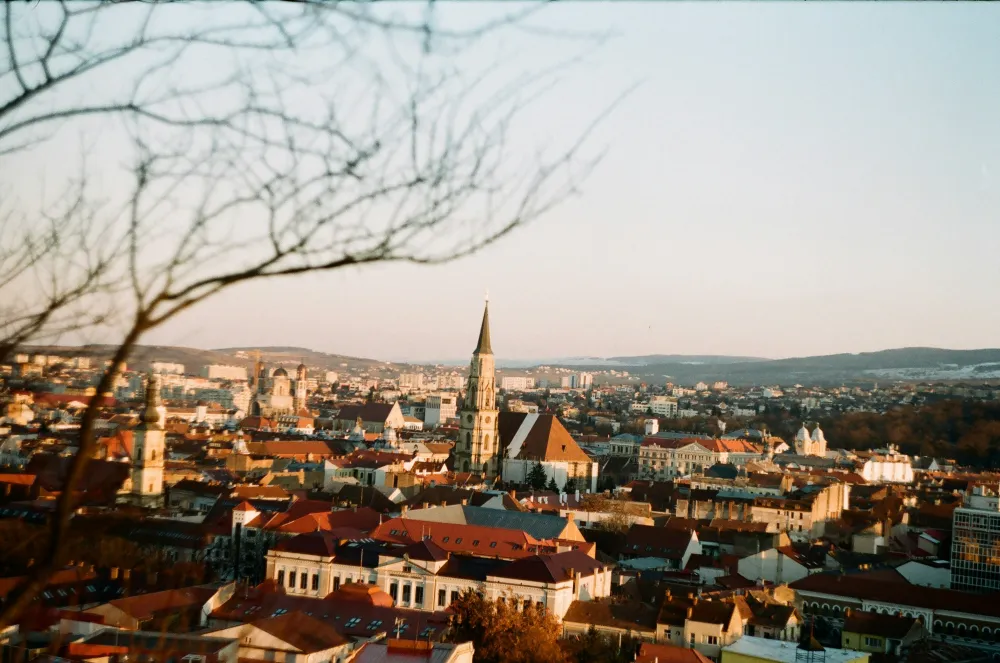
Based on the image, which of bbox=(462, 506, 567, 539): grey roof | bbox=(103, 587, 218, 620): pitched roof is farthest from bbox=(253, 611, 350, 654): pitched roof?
bbox=(462, 506, 567, 539): grey roof

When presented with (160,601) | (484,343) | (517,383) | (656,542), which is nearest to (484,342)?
(484,343)

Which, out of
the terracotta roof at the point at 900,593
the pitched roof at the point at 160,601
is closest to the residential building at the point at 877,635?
the terracotta roof at the point at 900,593

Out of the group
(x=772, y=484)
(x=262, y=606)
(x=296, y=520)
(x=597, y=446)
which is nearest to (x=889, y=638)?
(x=262, y=606)

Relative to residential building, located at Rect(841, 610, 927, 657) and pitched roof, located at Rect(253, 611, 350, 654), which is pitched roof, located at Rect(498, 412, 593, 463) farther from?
pitched roof, located at Rect(253, 611, 350, 654)

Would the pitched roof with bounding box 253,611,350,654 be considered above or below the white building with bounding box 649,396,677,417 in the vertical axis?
above

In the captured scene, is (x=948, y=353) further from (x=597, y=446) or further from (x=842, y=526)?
(x=842, y=526)

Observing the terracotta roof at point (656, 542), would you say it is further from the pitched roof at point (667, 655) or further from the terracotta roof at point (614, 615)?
the pitched roof at point (667, 655)
